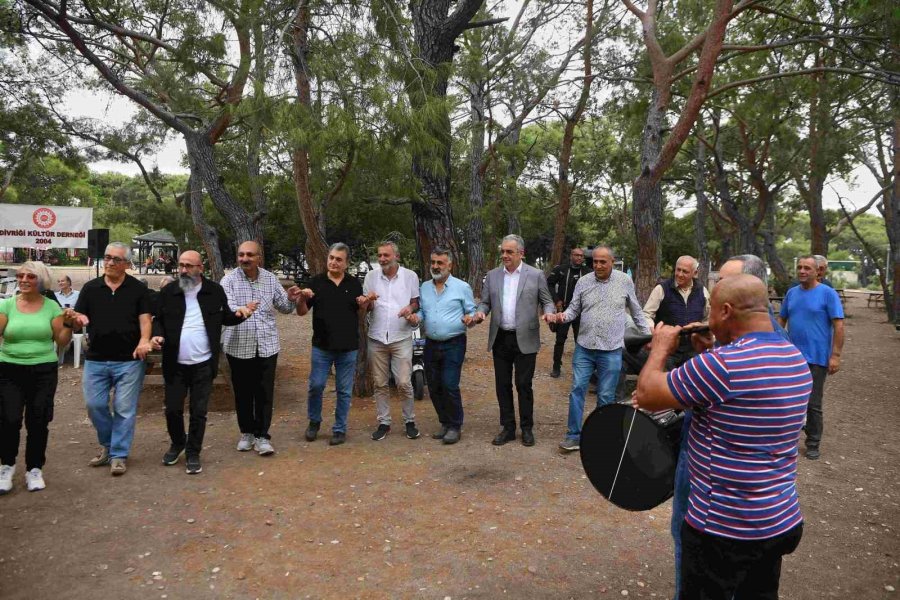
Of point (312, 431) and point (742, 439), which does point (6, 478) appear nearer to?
point (312, 431)

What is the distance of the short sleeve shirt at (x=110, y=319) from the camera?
15.3 feet

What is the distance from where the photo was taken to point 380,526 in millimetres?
3891

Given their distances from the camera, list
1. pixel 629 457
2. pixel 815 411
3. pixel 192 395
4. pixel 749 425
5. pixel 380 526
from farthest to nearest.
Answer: pixel 815 411
pixel 192 395
pixel 380 526
pixel 629 457
pixel 749 425

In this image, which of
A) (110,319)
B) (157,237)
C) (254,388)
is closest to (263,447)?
(254,388)

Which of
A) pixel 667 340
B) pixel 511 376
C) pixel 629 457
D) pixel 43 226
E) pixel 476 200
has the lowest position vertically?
pixel 511 376

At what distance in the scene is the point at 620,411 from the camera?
2.48m

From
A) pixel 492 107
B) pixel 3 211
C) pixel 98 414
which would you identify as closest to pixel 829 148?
pixel 492 107

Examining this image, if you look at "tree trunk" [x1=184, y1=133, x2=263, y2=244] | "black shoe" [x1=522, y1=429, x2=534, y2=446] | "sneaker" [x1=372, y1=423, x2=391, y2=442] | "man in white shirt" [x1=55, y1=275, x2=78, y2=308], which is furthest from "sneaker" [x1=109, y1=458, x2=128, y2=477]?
"man in white shirt" [x1=55, y1=275, x2=78, y2=308]

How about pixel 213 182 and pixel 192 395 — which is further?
pixel 213 182

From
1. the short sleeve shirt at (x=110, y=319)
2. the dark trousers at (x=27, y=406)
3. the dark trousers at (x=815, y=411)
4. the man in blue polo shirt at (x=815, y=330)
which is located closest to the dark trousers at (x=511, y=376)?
the man in blue polo shirt at (x=815, y=330)

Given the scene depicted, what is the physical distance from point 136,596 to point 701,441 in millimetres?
2815

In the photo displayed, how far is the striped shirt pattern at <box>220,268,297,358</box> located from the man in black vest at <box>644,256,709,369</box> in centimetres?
327

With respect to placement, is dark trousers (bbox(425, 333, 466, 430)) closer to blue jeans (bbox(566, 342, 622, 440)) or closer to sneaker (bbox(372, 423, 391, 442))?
sneaker (bbox(372, 423, 391, 442))

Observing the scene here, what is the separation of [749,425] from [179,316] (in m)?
4.23
